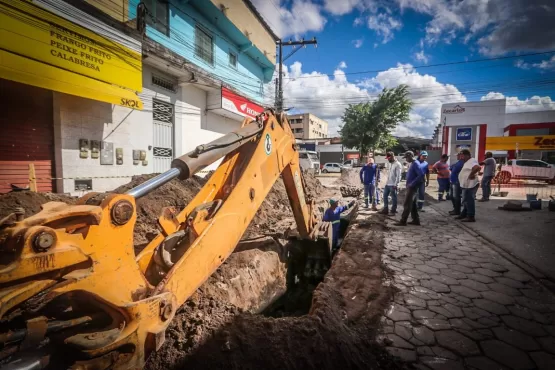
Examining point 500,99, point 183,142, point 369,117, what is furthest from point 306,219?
point 500,99

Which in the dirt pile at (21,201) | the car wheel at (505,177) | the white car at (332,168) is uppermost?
the white car at (332,168)

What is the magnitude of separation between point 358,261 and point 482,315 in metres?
1.71

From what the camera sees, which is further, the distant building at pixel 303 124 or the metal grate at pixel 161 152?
the distant building at pixel 303 124

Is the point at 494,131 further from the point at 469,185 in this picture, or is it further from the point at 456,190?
the point at 469,185

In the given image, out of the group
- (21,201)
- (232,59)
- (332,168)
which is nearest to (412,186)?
(21,201)

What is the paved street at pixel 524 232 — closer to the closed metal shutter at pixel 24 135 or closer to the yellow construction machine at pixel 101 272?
the yellow construction machine at pixel 101 272

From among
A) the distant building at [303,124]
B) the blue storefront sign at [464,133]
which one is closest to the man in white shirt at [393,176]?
the blue storefront sign at [464,133]

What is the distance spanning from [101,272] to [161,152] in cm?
963

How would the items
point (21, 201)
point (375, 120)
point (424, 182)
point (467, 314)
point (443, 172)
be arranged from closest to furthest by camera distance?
1. point (467, 314)
2. point (21, 201)
3. point (424, 182)
4. point (443, 172)
5. point (375, 120)

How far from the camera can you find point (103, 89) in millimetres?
6703

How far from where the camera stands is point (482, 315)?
8.70 feet

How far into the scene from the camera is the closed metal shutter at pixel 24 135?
570 centimetres

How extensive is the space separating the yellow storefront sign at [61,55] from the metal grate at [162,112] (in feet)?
6.71

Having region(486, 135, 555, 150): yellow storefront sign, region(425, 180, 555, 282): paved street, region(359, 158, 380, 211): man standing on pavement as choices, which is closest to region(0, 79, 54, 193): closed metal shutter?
region(359, 158, 380, 211): man standing on pavement
